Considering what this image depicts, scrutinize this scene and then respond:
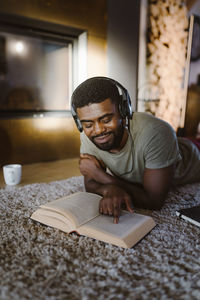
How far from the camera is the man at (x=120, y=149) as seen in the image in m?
0.94

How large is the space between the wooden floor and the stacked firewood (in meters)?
1.33

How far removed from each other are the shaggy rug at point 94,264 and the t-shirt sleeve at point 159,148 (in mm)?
228

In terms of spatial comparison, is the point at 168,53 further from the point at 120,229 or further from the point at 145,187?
the point at 120,229

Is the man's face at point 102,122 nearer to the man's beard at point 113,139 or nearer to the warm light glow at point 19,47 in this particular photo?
the man's beard at point 113,139

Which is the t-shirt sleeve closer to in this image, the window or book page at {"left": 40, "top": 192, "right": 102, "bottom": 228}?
book page at {"left": 40, "top": 192, "right": 102, "bottom": 228}

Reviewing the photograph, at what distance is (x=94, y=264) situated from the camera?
687mm

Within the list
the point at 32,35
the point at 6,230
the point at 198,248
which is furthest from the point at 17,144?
the point at 198,248

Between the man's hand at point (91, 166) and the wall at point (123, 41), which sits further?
the wall at point (123, 41)

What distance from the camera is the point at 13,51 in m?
2.01

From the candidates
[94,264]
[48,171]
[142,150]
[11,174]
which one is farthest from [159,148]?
[48,171]

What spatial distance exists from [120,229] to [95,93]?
496 millimetres

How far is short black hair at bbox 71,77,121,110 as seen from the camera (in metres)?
0.94

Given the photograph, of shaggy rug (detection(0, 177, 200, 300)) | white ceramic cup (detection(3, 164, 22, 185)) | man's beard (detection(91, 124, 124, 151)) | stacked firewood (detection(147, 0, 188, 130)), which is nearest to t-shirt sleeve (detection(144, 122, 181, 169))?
man's beard (detection(91, 124, 124, 151))

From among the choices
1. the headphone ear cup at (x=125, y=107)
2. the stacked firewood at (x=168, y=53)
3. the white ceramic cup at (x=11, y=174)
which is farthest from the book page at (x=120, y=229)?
the stacked firewood at (x=168, y=53)
